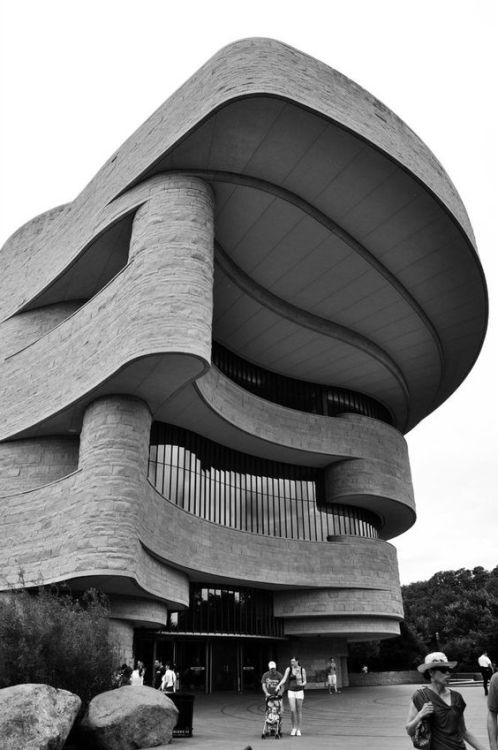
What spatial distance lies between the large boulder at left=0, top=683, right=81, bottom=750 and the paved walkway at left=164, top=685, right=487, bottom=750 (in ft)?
7.14

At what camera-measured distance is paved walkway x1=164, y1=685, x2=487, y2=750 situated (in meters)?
10.2

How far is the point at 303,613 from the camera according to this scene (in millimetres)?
27422

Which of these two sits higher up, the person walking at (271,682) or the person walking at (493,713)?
the person walking at (493,713)

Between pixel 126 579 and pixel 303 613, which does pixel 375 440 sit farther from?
pixel 126 579

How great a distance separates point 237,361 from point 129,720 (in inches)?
819

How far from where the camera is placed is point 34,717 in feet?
27.6

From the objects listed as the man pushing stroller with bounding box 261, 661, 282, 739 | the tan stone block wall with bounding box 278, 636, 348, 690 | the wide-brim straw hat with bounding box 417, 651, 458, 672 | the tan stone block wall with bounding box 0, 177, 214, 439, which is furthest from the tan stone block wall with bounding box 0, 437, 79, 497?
the wide-brim straw hat with bounding box 417, 651, 458, 672

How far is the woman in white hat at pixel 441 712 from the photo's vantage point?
412cm

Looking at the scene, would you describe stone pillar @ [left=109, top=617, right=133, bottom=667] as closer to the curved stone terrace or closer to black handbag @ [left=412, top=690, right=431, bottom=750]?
the curved stone terrace

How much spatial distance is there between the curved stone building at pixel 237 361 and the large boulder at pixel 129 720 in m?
5.90

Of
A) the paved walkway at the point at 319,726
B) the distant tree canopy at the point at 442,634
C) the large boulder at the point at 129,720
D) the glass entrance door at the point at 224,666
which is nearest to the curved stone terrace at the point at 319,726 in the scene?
the paved walkway at the point at 319,726

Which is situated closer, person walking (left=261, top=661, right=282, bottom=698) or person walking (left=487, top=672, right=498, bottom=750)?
person walking (left=487, top=672, right=498, bottom=750)

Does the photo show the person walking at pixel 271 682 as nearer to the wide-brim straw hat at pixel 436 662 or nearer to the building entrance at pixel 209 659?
the wide-brim straw hat at pixel 436 662

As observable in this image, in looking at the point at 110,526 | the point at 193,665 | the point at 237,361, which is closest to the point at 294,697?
the point at 110,526
